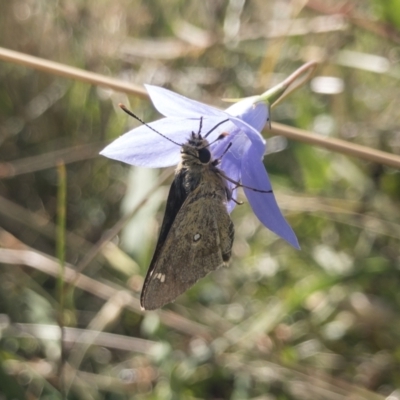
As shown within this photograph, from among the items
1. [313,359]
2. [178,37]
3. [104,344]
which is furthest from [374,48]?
[104,344]

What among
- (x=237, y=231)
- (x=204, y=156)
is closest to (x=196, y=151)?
(x=204, y=156)

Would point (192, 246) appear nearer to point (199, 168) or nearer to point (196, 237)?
point (196, 237)

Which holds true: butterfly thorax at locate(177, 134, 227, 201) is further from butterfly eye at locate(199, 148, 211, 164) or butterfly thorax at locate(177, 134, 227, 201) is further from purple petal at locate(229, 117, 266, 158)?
purple petal at locate(229, 117, 266, 158)

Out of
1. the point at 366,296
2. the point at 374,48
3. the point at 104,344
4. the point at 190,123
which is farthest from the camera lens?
the point at 374,48

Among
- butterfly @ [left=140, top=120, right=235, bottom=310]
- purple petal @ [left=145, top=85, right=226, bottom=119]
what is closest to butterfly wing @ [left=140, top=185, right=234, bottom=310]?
butterfly @ [left=140, top=120, right=235, bottom=310]

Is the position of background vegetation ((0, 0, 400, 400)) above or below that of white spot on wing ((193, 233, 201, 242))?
above

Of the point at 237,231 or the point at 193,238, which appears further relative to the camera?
the point at 237,231

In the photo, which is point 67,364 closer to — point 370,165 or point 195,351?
point 195,351
